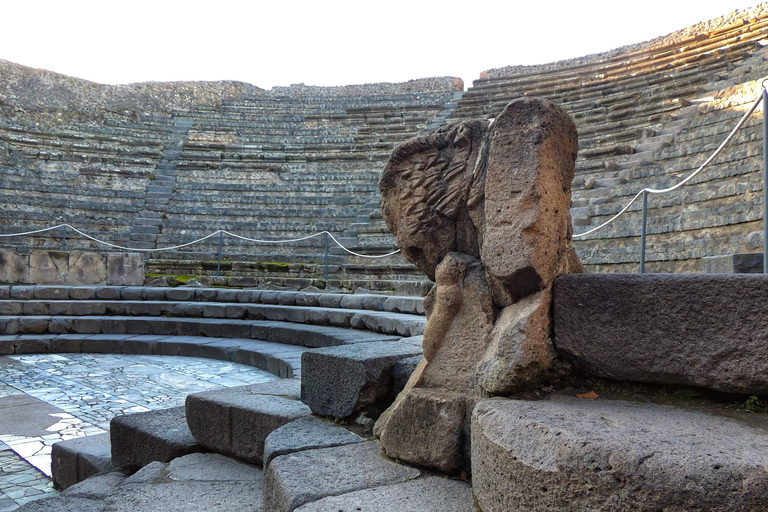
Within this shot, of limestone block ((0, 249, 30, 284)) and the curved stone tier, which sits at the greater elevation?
the curved stone tier

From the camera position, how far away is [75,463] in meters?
3.16

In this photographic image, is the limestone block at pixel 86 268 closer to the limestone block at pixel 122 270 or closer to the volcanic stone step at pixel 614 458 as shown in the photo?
the limestone block at pixel 122 270

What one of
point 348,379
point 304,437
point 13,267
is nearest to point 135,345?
point 13,267

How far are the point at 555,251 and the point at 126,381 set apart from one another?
4.65 metres

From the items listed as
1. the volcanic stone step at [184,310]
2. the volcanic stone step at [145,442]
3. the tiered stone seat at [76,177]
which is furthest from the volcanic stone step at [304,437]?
the tiered stone seat at [76,177]

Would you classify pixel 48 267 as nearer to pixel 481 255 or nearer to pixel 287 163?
pixel 287 163

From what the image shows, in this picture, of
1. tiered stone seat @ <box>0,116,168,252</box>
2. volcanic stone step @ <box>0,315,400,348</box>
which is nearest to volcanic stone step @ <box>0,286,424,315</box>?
volcanic stone step @ <box>0,315,400,348</box>

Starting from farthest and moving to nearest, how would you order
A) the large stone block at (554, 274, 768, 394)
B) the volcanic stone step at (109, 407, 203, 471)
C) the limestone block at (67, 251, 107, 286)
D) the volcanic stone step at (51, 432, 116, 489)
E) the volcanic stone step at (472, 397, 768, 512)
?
the limestone block at (67, 251, 107, 286) < the volcanic stone step at (51, 432, 116, 489) < the volcanic stone step at (109, 407, 203, 471) < the large stone block at (554, 274, 768, 394) < the volcanic stone step at (472, 397, 768, 512)

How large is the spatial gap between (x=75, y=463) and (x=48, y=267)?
603 centimetres

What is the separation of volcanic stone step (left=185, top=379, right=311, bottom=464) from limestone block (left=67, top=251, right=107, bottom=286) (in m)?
6.24

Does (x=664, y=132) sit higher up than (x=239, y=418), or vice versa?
(x=664, y=132)

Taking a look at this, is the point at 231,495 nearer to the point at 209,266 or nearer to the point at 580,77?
the point at 209,266

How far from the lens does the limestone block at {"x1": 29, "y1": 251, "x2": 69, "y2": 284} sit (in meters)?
8.16

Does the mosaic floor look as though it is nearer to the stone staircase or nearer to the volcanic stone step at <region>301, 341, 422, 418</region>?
the volcanic stone step at <region>301, 341, 422, 418</region>
